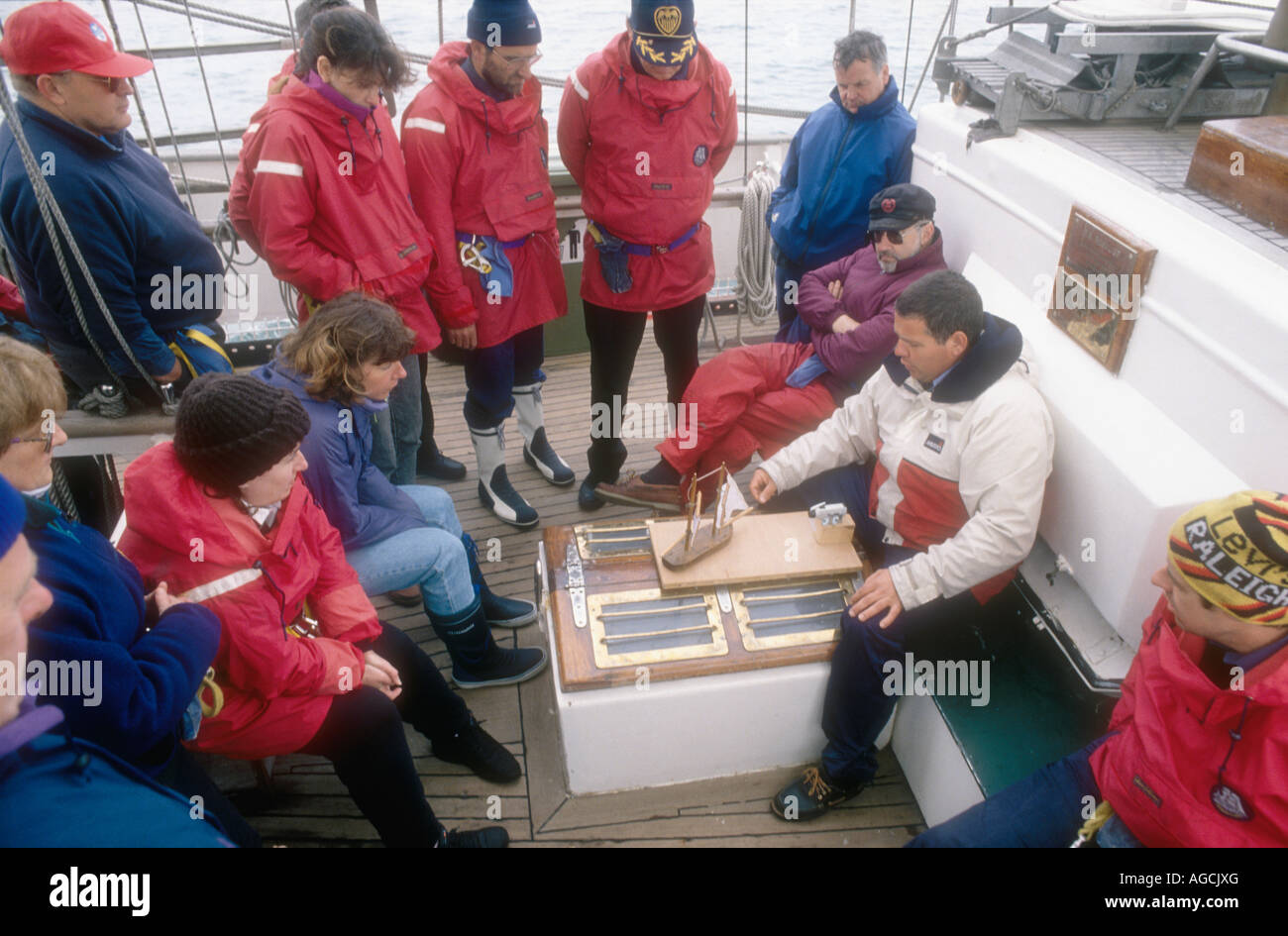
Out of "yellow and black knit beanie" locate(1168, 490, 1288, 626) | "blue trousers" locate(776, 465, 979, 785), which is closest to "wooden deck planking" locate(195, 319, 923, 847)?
"blue trousers" locate(776, 465, 979, 785)

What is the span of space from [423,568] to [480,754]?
0.48 metres

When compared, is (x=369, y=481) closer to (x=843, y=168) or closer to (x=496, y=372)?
(x=496, y=372)


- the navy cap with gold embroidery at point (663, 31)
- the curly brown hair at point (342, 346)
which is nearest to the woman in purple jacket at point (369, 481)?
the curly brown hair at point (342, 346)

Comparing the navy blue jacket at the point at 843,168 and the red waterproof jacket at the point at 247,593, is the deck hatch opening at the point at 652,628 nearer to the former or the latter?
the red waterproof jacket at the point at 247,593

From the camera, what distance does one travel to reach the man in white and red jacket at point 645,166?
251cm

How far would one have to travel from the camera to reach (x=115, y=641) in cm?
133

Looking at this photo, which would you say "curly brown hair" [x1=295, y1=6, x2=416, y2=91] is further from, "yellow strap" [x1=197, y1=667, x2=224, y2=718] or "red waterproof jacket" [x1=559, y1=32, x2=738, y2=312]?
"yellow strap" [x1=197, y1=667, x2=224, y2=718]

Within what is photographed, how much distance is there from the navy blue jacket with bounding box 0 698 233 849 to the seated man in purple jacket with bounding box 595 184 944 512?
183 centimetres

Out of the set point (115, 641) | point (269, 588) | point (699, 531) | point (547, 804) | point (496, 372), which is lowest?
point (547, 804)

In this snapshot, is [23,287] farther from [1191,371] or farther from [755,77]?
[755,77]

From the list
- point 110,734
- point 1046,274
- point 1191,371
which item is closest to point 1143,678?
point 1191,371

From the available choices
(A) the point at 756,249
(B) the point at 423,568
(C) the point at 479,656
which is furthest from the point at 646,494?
(A) the point at 756,249

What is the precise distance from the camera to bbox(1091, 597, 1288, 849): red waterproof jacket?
1.29 meters

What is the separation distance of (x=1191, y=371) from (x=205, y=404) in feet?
6.43
